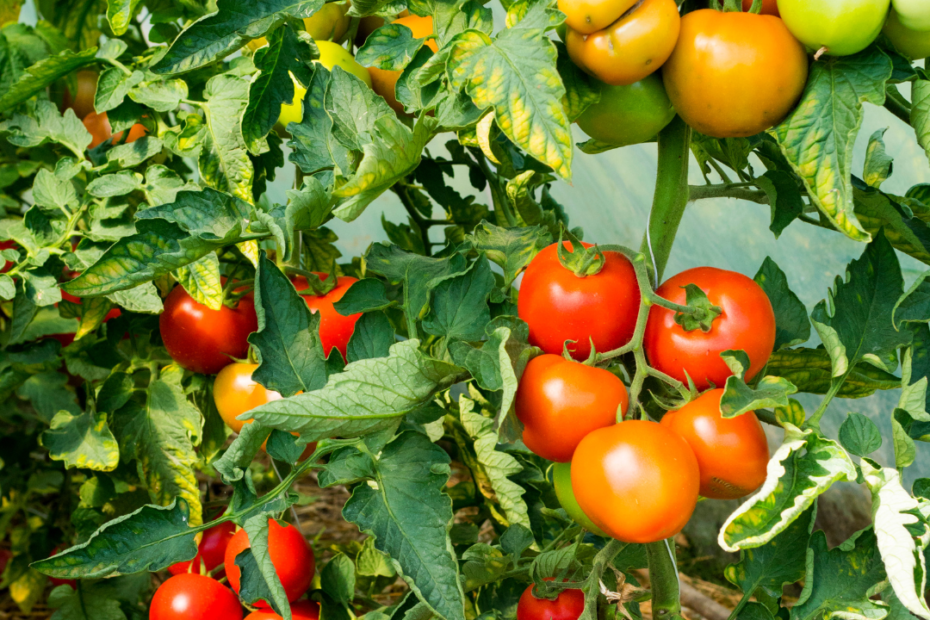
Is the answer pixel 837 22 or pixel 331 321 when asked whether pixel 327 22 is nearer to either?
pixel 331 321

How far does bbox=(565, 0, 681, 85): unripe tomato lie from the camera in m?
0.34

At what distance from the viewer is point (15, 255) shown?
619mm

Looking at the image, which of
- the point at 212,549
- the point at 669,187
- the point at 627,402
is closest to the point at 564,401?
the point at 627,402

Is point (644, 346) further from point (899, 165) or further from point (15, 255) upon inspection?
point (899, 165)

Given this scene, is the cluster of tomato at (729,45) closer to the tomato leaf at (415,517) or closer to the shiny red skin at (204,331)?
the tomato leaf at (415,517)

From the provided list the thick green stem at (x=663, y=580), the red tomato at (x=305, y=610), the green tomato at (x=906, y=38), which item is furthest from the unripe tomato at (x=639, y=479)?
the red tomato at (x=305, y=610)

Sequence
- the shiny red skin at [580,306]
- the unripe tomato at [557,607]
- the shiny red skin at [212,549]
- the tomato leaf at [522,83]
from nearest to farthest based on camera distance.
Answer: the tomato leaf at [522,83] < the shiny red skin at [580,306] < the unripe tomato at [557,607] < the shiny red skin at [212,549]

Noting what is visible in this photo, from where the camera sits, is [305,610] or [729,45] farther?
[305,610]

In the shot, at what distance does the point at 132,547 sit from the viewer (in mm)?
421

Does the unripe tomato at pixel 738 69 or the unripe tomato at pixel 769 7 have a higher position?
the unripe tomato at pixel 769 7

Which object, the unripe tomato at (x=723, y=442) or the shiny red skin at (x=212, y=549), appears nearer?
the unripe tomato at (x=723, y=442)

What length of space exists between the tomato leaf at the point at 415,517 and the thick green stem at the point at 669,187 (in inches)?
7.4

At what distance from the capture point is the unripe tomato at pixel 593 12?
331 mm

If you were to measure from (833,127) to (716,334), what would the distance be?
0.12m
